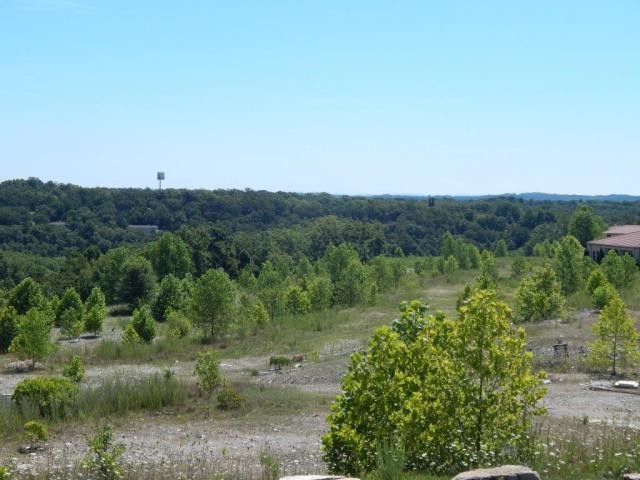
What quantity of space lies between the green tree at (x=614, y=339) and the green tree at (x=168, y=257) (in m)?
44.2

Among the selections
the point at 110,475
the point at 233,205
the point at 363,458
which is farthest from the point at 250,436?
the point at 233,205

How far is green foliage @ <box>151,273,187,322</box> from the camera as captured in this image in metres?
45.9

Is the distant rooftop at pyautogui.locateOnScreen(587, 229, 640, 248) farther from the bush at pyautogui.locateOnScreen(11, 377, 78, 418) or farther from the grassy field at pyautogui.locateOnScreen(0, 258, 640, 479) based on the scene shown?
the bush at pyautogui.locateOnScreen(11, 377, 78, 418)

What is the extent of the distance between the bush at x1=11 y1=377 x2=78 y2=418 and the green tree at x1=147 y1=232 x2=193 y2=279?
146ft

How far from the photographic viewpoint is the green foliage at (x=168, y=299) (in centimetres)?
4588

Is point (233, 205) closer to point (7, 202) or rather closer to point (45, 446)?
point (7, 202)

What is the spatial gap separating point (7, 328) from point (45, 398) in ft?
59.2

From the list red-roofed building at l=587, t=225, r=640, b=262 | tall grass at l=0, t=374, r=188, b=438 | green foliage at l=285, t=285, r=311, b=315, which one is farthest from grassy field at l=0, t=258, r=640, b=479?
red-roofed building at l=587, t=225, r=640, b=262

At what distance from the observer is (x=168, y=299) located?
46.1 m

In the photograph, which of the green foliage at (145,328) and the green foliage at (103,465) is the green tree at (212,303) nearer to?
the green foliage at (145,328)

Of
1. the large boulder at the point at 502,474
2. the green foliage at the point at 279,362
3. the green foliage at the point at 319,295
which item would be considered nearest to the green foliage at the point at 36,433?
the large boulder at the point at 502,474

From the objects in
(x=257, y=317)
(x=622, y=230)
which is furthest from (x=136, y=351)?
(x=622, y=230)

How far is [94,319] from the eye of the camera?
39250 mm

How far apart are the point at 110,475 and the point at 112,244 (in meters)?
90.3
